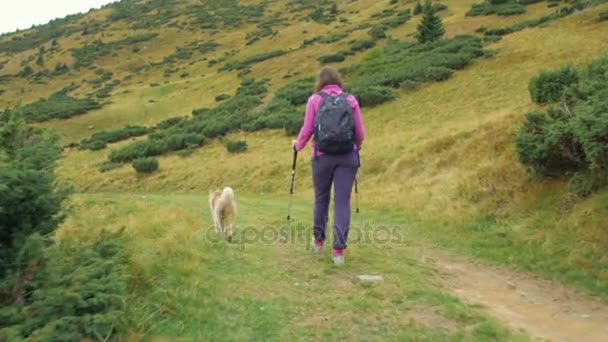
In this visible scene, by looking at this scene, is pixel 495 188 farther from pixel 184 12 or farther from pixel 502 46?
pixel 184 12

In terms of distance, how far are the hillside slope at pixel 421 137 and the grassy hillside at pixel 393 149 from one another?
40mm

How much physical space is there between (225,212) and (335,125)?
2.57 meters

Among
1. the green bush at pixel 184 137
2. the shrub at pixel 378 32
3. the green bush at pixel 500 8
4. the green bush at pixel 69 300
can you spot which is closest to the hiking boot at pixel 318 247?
the green bush at pixel 69 300

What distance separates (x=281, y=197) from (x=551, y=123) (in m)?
8.68

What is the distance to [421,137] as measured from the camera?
57.7ft

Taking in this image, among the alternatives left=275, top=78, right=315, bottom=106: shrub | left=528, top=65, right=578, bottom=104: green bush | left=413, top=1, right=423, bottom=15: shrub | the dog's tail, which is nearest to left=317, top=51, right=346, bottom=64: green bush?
left=275, top=78, right=315, bottom=106: shrub

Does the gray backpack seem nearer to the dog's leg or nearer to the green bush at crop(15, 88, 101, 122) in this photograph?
the dog's leg

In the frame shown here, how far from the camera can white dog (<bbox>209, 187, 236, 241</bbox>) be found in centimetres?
749

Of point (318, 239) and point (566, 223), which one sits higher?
point (318, 239)

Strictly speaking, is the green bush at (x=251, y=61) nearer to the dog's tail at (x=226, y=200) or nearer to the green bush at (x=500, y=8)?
the green bush at (x=500, y=8)

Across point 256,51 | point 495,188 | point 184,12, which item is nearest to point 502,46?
point 495,188

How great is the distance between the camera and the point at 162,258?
5066 mm

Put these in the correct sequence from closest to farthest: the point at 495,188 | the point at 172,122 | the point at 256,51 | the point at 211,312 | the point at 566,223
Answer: the point at 211,312 < the point at 566,223 < the point at 495,188 < the point at 172,122 < the point at 256,51

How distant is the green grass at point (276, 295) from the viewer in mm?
4273
